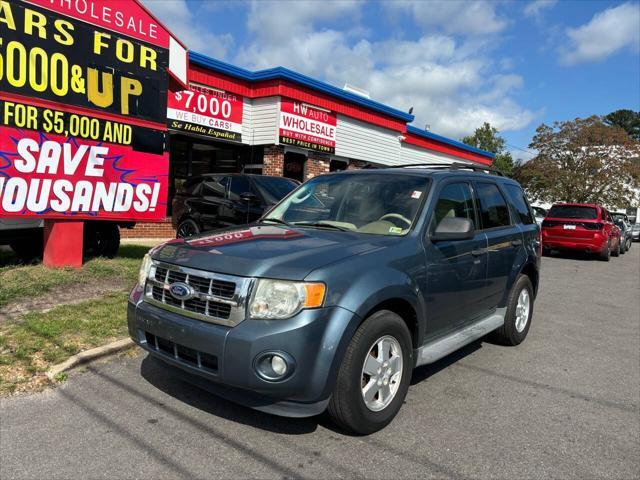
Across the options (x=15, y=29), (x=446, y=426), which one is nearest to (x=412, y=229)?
(x=446, y=426)

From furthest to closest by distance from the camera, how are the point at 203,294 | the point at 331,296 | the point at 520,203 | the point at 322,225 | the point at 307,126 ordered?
1. the point at 307,126
2. the point at 520,203
3. the point at 322,225
4. the point at 203,294
5. the point at 331,296

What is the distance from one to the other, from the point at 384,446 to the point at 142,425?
1.59 metres

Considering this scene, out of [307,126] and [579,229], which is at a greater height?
[307,126]

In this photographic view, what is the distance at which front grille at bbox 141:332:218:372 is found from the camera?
297 centimetres

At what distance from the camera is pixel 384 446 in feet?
10.3

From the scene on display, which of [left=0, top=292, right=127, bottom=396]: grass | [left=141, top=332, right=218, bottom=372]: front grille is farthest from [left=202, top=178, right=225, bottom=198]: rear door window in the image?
[left=141, top=332, right=218, bottom=372]: front grille

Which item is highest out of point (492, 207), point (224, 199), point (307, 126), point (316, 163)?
point (307, 126)

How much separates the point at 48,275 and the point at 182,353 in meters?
4.43

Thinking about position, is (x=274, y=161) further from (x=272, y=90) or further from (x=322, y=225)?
(x=322, y=225)

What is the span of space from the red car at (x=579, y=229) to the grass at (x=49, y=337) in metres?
13.5

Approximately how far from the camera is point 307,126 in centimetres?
1580

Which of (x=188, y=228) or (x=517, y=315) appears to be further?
(x=188, y=228)

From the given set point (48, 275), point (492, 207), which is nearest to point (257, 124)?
point (48, 275)

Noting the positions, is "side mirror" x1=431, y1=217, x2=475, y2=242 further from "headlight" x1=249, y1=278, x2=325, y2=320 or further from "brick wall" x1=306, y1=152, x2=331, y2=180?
"brick wall" x1=306, y1=152, x2=331, y2=180
